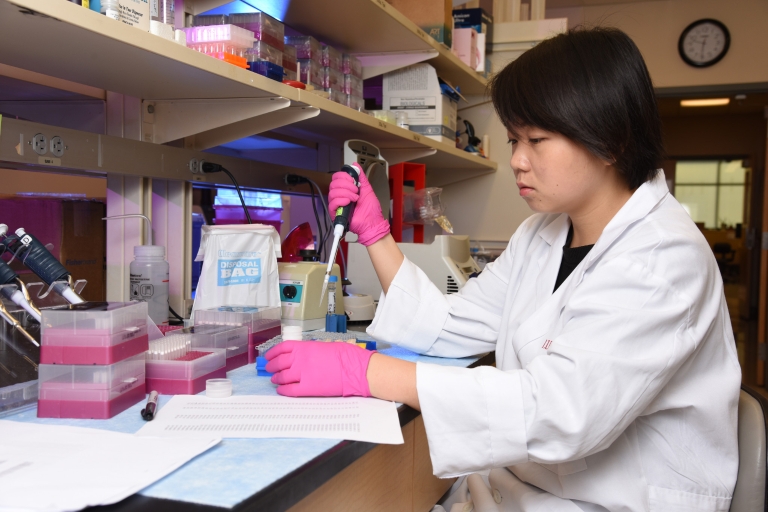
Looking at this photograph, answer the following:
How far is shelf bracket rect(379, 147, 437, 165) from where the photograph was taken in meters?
2.32

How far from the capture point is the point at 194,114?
1435 mm

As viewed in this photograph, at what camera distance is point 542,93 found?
1.07 m

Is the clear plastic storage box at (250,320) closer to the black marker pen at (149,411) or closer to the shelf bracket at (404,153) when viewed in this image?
the black marker pen at (149,411)

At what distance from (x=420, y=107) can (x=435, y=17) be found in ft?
1.18

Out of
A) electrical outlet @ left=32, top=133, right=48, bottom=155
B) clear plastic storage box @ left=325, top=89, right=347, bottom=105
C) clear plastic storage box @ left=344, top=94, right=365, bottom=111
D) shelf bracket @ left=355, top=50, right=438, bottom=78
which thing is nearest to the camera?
electrical outlet @ left=32, top=133, right=48, bottom=155

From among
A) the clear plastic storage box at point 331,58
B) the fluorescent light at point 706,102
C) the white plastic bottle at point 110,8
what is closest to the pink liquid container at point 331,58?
the clear plastic storage box at point 331,58

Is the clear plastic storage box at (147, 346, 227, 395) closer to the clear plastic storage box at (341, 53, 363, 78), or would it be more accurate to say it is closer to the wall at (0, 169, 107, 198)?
the wall at (0, 169, 107, 198)

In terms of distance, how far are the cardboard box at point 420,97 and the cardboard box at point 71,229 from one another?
50.2 inches

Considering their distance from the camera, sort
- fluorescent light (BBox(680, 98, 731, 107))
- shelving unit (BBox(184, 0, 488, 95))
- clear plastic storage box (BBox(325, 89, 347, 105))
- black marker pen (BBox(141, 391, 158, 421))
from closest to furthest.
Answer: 1. black marker pen (BBox(141, 391, 158, 421))
2. shelving unit (BBox(184, 0, 488, 95))
3. clear plastic storage box (BBox(325, 89, 347, 105))
4. fluorescent light (BBox(680, 98, 731, 107))

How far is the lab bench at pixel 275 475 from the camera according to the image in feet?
1.97

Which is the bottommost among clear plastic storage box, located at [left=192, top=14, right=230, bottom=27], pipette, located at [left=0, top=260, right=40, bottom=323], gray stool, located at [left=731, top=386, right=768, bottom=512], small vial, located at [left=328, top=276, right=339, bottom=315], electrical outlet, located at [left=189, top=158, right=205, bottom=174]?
gray stool, located at [left=731, top=386, right=768, bottom=512]

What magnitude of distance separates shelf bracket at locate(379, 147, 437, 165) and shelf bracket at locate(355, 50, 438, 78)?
29 cm

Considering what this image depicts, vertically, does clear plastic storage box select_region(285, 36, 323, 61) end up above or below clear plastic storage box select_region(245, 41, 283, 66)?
above

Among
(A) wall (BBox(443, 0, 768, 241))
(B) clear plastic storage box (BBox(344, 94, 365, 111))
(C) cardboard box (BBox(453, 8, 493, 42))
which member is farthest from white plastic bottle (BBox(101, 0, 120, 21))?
(A) wall (BBox(443, 0, 768, 241))
